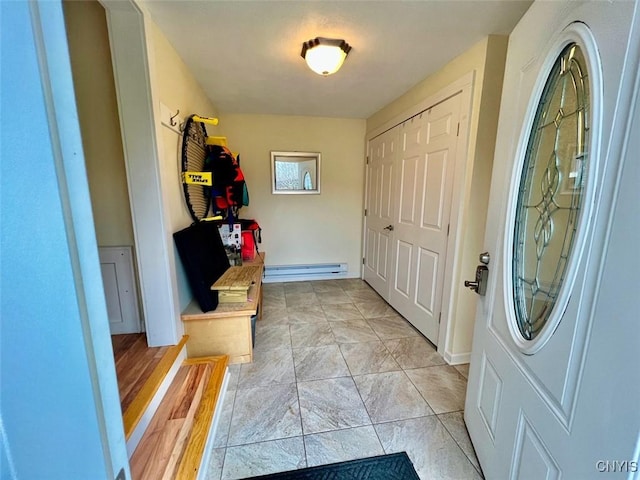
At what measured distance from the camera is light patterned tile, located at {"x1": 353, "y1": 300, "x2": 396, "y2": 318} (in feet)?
9.53

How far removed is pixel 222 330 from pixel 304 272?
204 cm

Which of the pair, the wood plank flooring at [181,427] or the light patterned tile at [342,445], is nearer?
the wood plank flooring at [181,427]

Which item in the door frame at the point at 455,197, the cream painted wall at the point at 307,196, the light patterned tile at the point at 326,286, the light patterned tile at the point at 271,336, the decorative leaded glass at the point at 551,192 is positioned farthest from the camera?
the light patterned tile at the point at 326,286

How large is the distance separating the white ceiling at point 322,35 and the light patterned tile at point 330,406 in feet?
7.55

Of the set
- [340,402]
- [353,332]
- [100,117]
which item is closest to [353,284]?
[353,332]

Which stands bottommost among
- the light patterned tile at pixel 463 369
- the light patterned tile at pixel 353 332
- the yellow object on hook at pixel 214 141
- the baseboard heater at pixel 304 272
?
the light patterned tile at pixel 463 369

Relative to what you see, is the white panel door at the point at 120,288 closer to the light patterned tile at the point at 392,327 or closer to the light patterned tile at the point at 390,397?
the light patterned tile at the point at 390,397

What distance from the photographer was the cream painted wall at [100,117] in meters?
1.49

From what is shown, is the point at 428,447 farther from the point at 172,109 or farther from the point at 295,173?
the point at 295,173

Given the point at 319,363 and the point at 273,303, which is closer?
the point at 319,363

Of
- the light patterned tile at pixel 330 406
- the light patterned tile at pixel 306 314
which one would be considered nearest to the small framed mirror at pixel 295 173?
the light patterned tile at pixel 306 314

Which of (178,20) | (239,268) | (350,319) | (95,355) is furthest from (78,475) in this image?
(350,319)

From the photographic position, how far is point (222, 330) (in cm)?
199

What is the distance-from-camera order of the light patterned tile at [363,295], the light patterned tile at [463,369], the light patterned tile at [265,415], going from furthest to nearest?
the light patterned tile at [363,295] < the light patterned tile at [463,369] < the light patterned tile at [265,415]
